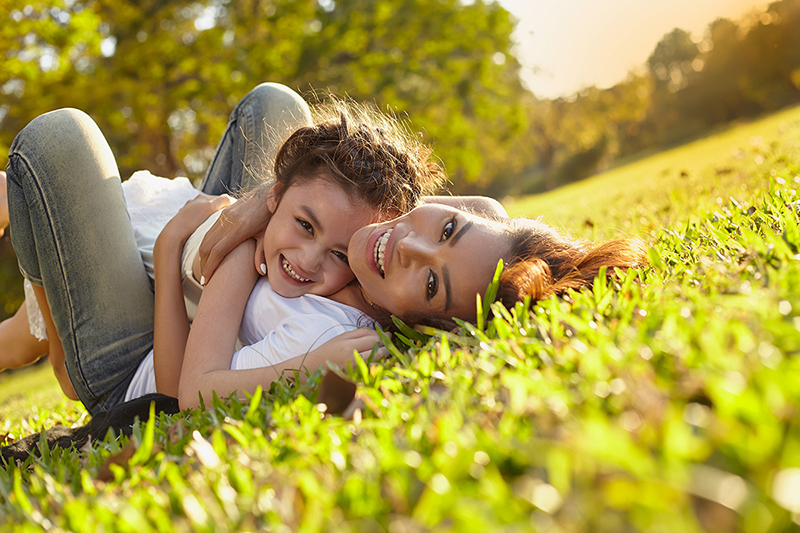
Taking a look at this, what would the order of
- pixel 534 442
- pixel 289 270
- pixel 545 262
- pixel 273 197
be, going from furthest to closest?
1. pixel 273 197
2. pixel 289 270
3. pixel 545 262
4. pixel 534 442

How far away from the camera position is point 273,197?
322 cm

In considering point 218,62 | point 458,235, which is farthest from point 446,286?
point 218,62

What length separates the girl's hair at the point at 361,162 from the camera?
120 inches

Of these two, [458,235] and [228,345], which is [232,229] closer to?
[228,345]

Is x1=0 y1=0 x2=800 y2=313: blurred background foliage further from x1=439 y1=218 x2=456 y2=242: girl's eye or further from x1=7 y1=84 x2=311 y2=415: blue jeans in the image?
x1=439 y1=218 x2=456 y2=242: girl's eye

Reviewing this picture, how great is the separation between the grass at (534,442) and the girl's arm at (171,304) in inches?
40.2

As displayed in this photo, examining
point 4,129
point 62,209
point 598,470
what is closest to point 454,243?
point 598,470

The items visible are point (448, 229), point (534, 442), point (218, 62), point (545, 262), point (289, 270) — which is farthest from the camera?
point (218, 62)

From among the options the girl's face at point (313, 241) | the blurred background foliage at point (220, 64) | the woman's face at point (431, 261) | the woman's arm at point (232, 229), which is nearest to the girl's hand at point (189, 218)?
the woman's arm at point (232, 229)

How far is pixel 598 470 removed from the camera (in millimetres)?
721

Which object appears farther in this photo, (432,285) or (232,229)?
(232,229)

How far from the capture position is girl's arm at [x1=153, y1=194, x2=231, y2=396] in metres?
2.74

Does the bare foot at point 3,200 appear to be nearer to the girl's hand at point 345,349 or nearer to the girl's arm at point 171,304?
the girl's arm at point 171,304

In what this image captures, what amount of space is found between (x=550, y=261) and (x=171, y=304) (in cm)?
196
